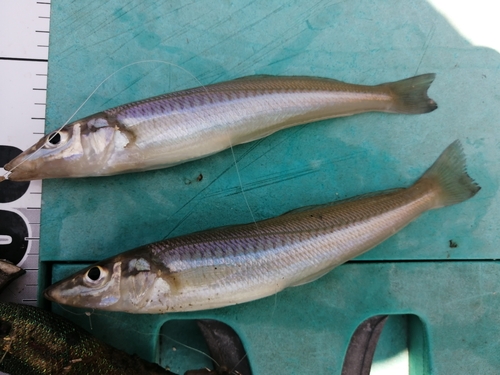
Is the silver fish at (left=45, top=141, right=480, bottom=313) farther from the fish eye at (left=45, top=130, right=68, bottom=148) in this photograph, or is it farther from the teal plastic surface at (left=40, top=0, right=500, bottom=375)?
the fish eye at (left=45, top=130, right=68, bottom=148)

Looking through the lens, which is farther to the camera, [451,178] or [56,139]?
[451,178]

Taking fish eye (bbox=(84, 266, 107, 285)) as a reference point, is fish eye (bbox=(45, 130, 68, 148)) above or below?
above

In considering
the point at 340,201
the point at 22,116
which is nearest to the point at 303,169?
the point at 340,201

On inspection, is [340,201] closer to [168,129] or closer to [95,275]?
[168,129]

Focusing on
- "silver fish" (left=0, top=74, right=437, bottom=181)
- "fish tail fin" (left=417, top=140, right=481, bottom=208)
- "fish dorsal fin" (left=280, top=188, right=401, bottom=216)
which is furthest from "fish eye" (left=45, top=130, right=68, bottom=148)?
"fish tail fin" (left=417, top=140, right=481, bottom=208)

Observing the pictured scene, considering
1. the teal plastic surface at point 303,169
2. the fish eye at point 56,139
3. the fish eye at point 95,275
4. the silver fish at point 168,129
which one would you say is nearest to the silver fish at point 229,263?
the fish eye at point 95,275

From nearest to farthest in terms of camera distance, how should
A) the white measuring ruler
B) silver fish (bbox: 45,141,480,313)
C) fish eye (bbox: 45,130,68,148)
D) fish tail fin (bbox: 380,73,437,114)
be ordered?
silver fish (bbox: 45,141,480,313) < fish eye (bbox: 45,130,68,148) < the white measuring ruler < fish tail fin (bbox: 380,73,437,114)

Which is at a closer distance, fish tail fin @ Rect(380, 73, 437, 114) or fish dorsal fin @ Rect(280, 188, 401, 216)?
fish dorsal fin @ Rect(280, 188, 401, 216)
